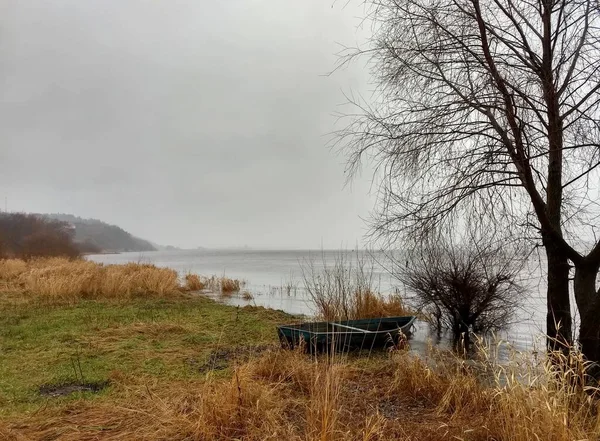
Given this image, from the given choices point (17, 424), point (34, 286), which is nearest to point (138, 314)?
point (34, 286)

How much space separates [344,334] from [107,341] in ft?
14.2

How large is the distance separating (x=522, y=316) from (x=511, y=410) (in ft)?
36.4

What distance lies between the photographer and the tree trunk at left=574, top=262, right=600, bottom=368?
4.33 m

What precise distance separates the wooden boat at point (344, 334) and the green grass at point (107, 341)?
979mm

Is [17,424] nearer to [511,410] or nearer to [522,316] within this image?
[511,410]

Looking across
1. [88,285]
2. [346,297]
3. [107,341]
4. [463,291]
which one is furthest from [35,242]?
[463,291]

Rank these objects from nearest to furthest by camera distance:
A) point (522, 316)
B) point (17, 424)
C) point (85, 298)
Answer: point (17, 424) → point (522, 316) → point (85, 298)

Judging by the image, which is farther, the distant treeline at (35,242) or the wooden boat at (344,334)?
the distant treeline at (35,242)

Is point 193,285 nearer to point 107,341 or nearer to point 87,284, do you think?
point 87,284

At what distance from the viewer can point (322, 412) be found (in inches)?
119

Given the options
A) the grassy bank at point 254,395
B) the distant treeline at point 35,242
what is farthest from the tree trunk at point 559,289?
the distant treeline at point 35,242

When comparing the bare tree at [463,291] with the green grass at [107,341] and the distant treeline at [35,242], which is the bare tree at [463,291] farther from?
the distant treeline at [35,242]

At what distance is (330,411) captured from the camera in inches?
117

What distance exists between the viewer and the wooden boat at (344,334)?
6598 millimetres
